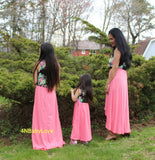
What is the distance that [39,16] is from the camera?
51.1ft

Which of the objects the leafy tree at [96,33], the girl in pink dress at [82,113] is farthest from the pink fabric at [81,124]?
the leafy tree at [96,33]

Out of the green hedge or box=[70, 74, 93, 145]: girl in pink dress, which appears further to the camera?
the green hedge

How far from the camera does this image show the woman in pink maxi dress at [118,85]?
3209mm

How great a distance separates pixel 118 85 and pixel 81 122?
1.04m

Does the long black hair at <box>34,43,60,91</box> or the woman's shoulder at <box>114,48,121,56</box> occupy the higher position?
the woman's shoulder at <box>114,48,121,56</box>

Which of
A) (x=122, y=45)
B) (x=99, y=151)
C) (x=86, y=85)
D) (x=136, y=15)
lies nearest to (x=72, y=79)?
(x=86, y=85)

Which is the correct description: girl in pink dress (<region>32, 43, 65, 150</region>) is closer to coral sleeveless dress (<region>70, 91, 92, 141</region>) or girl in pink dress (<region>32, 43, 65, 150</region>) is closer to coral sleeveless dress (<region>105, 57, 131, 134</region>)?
coral sleeveless dress (<region>70, 91, 92, 141</region>)

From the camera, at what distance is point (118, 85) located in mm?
3289

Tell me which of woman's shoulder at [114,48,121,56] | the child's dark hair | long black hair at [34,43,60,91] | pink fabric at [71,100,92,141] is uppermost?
woman's shoulder at [114,48,121,56]

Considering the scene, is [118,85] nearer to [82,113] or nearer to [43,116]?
[82,113]

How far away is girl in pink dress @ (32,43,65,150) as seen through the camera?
9.81 ft

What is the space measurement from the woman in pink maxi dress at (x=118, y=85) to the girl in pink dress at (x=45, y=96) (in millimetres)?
1098

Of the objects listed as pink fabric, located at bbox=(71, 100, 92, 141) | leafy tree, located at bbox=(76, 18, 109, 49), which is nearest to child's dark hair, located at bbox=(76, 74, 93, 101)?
pink fabric, located at bbox=(71, 100, 92, 141)

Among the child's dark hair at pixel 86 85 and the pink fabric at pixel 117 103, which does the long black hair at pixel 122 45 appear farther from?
the child's dark hair at pixel 86 85
